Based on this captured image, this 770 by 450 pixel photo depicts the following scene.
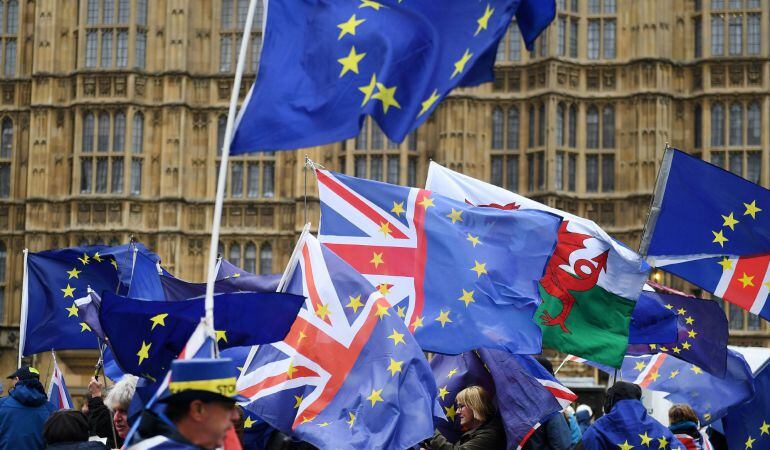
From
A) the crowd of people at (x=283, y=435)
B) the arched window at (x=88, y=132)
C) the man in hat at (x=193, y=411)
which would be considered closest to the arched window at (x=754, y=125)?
the arched window at (x=88, y=132)

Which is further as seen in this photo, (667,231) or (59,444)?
(667,231)

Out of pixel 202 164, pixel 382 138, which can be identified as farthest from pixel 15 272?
pixel 382 138

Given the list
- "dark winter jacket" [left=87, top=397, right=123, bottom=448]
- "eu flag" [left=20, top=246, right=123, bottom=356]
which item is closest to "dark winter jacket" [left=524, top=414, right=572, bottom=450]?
"dark winter jacket" [left=87, top=397, right=123, bottom=448]

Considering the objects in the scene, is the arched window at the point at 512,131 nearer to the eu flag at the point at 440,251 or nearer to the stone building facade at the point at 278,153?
the stone building facade at the point at 278,153

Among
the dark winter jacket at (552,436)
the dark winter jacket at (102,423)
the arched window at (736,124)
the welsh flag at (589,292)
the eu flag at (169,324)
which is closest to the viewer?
the eu flag at (169,324)

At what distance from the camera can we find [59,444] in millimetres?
6934

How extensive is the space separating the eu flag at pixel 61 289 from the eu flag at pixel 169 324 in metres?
6.28

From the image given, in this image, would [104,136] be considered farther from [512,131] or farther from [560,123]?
[560,123]

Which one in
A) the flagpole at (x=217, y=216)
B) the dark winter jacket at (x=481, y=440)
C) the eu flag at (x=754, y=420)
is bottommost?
the eu flag at (x=754, y=420)

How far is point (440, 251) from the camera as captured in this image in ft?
33.7

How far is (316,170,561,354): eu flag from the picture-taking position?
32.3 feet

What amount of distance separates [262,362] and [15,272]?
23.0 metres

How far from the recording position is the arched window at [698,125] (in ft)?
95.3

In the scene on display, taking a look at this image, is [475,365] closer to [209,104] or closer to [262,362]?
[262,362]
